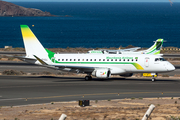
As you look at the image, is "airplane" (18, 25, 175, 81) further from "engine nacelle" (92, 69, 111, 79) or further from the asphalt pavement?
the asphalt pavement

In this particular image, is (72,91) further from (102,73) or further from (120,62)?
(120,62)

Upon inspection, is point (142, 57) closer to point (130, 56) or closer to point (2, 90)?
point (130, 56)

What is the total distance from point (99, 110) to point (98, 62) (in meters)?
22.3

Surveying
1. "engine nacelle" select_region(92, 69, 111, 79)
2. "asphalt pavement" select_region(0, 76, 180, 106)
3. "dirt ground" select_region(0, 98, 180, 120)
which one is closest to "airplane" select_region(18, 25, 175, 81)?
"engine nacelle" select_region(92, 69, 111, 79)

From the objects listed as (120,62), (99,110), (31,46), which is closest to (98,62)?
(120,62)

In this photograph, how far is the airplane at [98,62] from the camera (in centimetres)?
4650

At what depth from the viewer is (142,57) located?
155 ft

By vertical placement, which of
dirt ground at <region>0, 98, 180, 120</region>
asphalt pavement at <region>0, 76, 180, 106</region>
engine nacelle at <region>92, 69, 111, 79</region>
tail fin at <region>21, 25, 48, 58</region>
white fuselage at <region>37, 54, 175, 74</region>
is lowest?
dirt ground at <region>0, 98, 180, 120</region>

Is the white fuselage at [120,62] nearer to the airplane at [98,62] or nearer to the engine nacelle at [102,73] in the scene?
the airplane at [98,62]

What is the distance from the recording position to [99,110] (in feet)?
85.4

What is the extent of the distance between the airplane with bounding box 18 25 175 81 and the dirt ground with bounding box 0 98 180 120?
50.9ft

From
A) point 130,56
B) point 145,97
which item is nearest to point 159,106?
point 145,97

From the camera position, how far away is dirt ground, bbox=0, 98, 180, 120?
928 inches

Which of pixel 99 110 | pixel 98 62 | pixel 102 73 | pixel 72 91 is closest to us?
pixel 99 110
